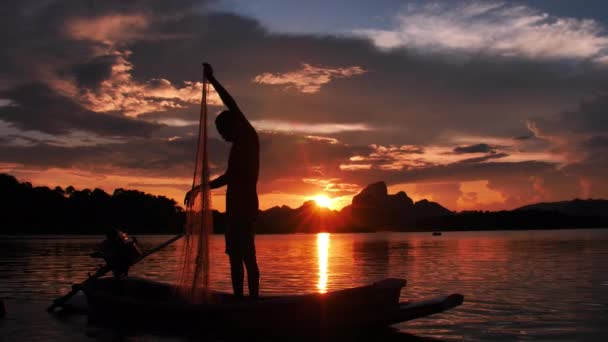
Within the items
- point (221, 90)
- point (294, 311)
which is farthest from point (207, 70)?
point (294, 311)

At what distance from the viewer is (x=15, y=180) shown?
5812 inches

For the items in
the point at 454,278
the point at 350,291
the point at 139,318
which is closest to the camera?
the point at 350,291

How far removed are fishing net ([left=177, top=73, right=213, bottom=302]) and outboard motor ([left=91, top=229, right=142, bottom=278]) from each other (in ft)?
8.92

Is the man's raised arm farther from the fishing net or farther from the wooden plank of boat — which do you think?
the wooden plank of boat

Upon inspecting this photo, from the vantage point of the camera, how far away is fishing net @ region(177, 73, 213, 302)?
9.54 metres

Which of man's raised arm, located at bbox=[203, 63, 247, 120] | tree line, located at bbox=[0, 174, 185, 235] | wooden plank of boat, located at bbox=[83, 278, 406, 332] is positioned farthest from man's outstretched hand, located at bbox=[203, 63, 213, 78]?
tree line, located at bbox=[0, 174, 185, 235]

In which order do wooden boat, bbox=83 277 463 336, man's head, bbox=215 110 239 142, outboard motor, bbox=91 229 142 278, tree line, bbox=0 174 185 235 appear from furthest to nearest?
tree line, bbox=0 174 185 235, outboard motor, bbox=91 229 142 278, man's head, bbox=215 110 239 142, wooden boat, bbox=83 277 463 336

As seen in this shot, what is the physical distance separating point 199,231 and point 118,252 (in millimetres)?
3258

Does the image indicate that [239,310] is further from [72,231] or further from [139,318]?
[72,231]

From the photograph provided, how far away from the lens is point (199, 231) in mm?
9625

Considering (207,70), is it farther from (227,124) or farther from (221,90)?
(227,124)

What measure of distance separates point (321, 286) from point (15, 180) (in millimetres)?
152538

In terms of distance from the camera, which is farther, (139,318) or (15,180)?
(15,180)

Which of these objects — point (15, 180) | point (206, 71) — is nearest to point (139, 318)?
point (206, 71)
